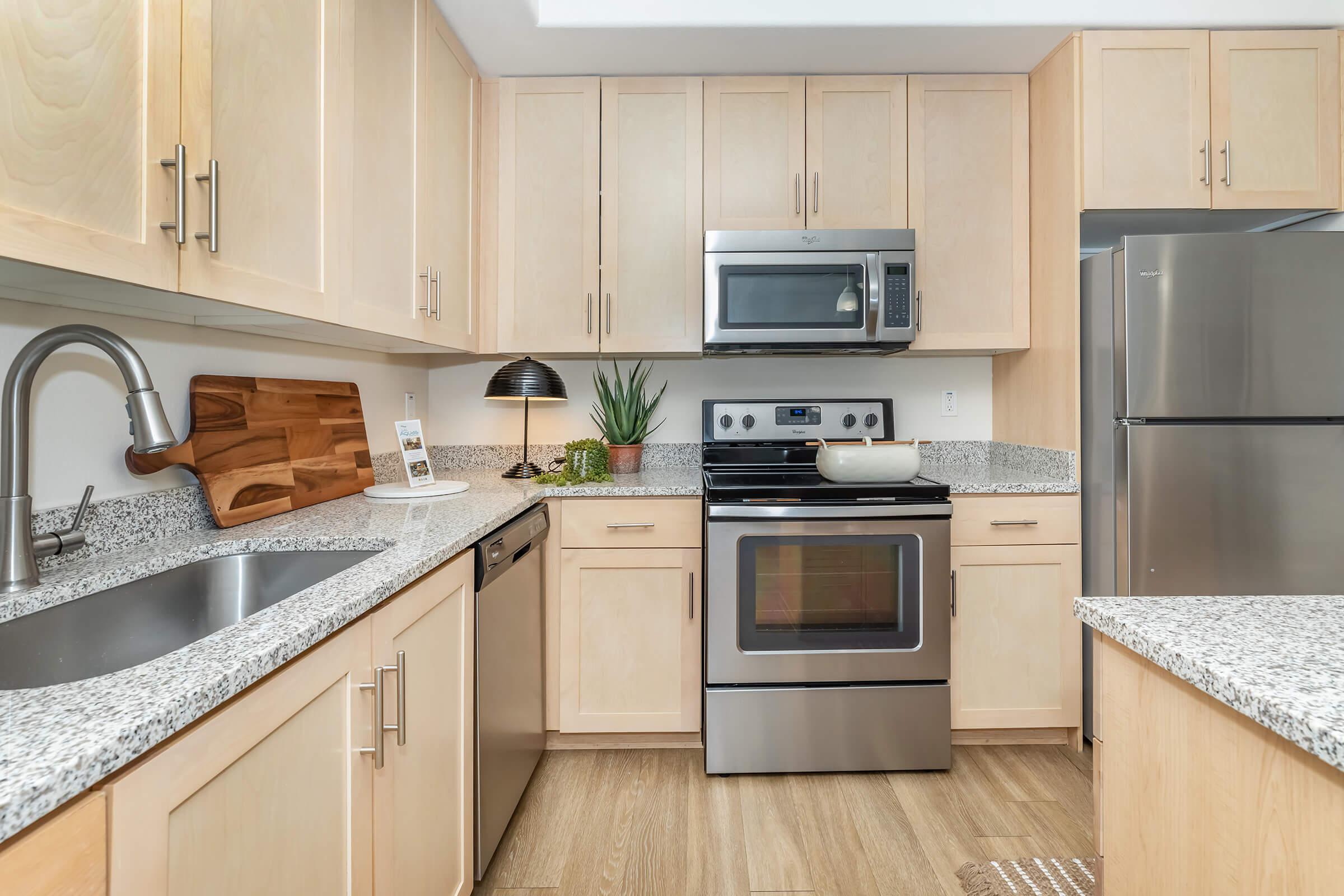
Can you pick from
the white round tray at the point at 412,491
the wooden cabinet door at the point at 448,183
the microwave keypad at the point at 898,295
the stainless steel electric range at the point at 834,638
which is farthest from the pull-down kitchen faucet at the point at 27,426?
the microwave keypad at the point at 898,295

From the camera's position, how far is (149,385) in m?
0.88

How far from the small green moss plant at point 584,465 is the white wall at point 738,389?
1.14 feet

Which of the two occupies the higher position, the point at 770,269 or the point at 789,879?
the point at 770,269

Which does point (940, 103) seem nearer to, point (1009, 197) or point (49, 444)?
point (1009, 197)

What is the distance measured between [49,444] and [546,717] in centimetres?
146

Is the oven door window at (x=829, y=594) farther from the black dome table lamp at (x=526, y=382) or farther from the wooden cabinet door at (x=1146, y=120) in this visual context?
the wooden cabinet door at (x=1146, y=120)

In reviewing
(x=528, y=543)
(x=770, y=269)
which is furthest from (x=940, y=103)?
(x=528, y=543)

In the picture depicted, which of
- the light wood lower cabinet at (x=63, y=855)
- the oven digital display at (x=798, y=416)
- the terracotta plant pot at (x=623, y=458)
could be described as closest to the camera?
the light wood lower cabinet at (x=63, y=855)

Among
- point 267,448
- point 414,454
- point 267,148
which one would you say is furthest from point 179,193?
point 414,454

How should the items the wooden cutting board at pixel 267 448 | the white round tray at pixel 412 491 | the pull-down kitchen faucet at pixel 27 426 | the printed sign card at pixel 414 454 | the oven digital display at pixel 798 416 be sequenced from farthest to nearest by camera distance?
the oven digital display at pixel 798 416, the printed sign card at pixel 414 454, the white round tray at pixel 412 491, the wooden cutting board at pixel 267 448, the pull-down kitchen faucet at pixel 27 426

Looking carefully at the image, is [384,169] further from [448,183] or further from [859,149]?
[859,149]

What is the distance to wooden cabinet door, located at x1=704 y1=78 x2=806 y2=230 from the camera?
2.29 metres

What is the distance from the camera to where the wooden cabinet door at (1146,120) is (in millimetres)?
2051

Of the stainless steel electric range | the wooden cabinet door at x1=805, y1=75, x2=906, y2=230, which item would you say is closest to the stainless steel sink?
the stainless steel electric range
